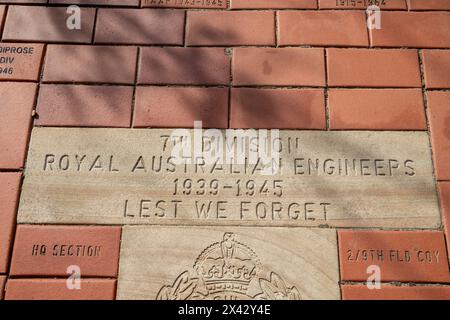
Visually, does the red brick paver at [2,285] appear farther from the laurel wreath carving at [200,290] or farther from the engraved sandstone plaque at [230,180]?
the laurel wreath carving at [200,290]

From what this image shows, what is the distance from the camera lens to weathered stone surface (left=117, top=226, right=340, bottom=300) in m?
1.63

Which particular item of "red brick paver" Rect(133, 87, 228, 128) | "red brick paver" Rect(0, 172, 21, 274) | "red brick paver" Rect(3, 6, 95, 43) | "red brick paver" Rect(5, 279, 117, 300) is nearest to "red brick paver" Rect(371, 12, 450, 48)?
"red brick paver" Rect(133, 87, 228, 128)

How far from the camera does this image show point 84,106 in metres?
1.88

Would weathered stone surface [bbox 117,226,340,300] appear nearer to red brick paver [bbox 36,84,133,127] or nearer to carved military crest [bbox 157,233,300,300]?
carved military crest [bbox 157,233,300,300]

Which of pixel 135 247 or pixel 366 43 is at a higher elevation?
pixel 366 43

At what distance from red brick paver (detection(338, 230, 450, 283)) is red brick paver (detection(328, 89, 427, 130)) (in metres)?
0.50

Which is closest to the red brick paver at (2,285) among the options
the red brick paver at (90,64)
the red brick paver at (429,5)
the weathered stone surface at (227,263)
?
the weathered stone surface at (227,263)

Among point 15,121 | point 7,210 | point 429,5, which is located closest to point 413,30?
point 429,5

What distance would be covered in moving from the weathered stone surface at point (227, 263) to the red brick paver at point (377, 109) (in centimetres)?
55
